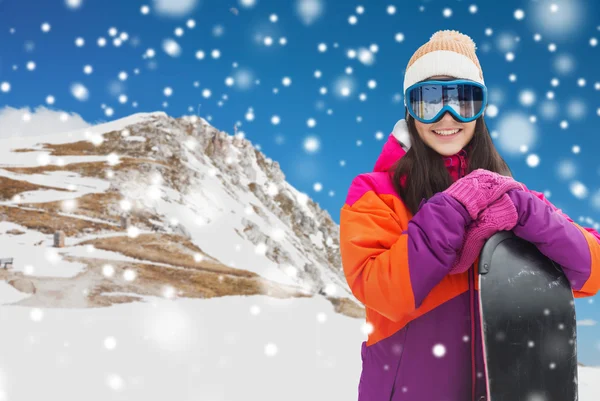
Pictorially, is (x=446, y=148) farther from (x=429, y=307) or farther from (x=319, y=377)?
(x=319, y=377)

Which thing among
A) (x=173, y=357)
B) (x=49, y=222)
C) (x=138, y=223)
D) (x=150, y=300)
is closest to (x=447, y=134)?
(x=173, y=357)

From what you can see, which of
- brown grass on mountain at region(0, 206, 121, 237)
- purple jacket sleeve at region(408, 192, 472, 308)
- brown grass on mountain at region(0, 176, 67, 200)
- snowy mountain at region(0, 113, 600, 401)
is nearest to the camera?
purple jacket sleeve at region(408, 192, 472, 308)

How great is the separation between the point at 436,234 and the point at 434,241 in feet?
0.10

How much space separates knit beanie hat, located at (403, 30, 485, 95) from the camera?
2326 millimetres

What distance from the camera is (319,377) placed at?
28.8 feet

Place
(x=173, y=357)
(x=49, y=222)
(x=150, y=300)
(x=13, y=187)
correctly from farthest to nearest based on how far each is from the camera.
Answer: (x=13, y=187)
(x=49, y=222)
(x=150, y=300)
(x=173, y=357)

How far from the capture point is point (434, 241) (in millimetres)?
1775

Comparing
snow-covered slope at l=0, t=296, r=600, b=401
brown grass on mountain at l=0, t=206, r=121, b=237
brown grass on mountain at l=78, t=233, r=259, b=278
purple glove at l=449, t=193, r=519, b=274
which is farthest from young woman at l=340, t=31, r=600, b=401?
brown grass on mountain at l=0, t=206, r=121, b=237

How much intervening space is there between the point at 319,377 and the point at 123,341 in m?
4.82

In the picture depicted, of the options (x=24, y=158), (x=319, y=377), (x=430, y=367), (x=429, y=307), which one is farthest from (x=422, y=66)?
(x=24, y=158)

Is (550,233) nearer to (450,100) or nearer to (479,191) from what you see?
(479,191)

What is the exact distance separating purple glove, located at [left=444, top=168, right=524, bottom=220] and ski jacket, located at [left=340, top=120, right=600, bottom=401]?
4cm

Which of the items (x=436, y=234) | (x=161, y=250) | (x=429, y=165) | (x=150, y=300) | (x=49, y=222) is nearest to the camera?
(x=436, y=234)

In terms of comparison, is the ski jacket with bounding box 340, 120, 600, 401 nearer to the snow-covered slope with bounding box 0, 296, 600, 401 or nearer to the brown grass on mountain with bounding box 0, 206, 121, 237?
the snow-covered slope with bounding box 0, 296, 600, 401
